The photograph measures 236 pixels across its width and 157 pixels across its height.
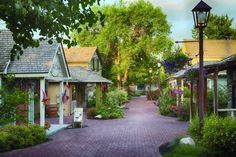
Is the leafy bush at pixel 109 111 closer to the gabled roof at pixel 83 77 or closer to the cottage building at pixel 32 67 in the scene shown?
the gabled roof at pixel 83 77

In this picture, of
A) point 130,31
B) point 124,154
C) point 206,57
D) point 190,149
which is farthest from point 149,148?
point 130,31

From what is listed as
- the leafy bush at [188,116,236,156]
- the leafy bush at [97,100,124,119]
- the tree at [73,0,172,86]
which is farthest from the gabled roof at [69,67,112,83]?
the tree at [73,0,172,86]

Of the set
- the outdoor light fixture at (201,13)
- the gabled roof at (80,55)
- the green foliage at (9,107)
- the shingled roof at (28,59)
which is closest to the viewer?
the green foliage at (9,107)

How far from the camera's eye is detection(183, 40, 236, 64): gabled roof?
182ft

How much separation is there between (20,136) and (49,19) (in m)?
9.70

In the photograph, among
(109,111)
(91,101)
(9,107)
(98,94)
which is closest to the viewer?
(9,107)

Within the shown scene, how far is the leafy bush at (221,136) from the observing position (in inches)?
519

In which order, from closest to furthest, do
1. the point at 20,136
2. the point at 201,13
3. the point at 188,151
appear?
the point at 188,151
the point at 201,13
the point at 20,136

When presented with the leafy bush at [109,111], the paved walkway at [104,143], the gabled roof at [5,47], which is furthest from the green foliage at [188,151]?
the leafy bush at [109,111]

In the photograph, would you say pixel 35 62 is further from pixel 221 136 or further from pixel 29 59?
pixel 221 136

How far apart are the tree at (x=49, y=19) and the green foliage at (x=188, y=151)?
556 centimetres

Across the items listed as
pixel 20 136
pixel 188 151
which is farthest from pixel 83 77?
pixel 188 151

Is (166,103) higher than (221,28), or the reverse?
(221,28)

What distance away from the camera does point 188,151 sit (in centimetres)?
1401
